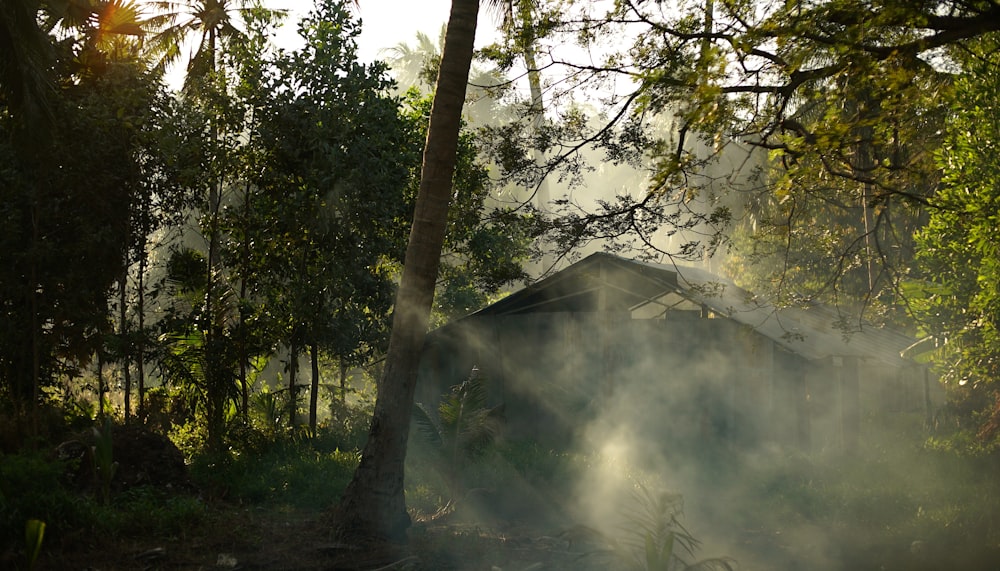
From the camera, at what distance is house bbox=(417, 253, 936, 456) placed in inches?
663

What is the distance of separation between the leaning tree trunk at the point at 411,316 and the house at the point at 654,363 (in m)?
7.42

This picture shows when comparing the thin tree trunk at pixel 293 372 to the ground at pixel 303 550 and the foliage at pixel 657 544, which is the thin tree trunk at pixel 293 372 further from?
the foliage at pixel 657 544

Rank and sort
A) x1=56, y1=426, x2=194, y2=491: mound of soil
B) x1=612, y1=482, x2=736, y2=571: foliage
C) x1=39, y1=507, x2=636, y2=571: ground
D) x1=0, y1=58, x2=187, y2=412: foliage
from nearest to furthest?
x1=612, y1=482, x2=736, y2=571: foliage
x1=39, y1=507, x2=636, y2=571: ground
x1=56, y1=426, x2=194, y2=491: mound of soil
x1=0, y1=58, x2=187, y2=412: foliage

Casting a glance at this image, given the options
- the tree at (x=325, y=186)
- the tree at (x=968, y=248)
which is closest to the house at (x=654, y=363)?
the tree at (x=968, y=248)

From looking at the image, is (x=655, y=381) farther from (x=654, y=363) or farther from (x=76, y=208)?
(x=76, y=208)

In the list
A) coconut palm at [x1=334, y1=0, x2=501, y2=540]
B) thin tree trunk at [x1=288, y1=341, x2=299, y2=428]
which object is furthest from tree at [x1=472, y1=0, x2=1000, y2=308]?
thin tree trunk at [x1=288, y1=341, x2=299, y2=428]

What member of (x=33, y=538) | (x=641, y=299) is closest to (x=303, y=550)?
(x=33, y=538)

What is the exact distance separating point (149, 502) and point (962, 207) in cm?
1507

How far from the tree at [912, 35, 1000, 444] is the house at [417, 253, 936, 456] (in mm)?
1646

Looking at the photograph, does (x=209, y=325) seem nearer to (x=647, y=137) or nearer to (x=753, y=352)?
(x=647, y=137)

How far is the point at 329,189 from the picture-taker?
15.2 metres

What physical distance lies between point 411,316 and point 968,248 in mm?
13009

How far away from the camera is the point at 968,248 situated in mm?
16875

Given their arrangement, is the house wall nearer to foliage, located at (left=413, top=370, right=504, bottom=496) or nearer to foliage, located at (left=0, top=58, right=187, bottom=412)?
foliage, located at (left=413, top=370, right=504, bottom=496)
